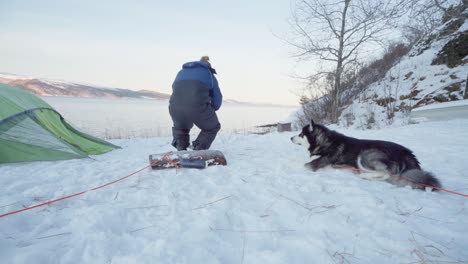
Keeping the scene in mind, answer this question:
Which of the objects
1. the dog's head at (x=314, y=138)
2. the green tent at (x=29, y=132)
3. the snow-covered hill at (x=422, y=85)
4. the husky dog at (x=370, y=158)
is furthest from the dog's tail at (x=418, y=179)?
the snow-covered hill at (x=422, y=85)

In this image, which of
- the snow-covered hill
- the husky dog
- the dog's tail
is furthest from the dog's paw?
the snow-covered hill

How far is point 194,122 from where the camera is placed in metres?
4.00

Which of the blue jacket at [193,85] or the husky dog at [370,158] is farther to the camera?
the blue jacket at [193,85]

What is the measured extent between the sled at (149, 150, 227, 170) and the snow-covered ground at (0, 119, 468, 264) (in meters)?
0.22

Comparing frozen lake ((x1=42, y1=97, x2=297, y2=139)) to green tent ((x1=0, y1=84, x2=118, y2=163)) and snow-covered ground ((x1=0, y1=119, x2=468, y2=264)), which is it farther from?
snow-covered ground ((x1=0, y1=119, x2=468, y2=264))

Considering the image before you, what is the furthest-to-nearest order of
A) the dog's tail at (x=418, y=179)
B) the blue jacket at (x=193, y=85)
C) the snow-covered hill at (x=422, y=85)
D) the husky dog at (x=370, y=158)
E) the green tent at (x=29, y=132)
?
the snow-covered hill at (x=422, y=85) < the blue jacket at (x=193, y=85) < the green tent at (x=29, y=132) < the husky dog at (x=370, y=158) < the dog's tail at (x=418, y=179)

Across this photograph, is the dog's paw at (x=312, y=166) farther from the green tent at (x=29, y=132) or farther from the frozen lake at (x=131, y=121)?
the frozen lake at (x=131, y=121)

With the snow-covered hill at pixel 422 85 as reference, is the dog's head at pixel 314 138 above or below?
below

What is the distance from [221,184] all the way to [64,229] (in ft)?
4.61

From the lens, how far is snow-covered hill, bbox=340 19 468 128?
8062mm

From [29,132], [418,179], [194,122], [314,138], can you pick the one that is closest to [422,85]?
[314,138]

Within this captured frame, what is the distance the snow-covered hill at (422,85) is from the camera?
26.5ft

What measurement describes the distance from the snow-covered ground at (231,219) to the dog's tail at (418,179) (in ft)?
0.39

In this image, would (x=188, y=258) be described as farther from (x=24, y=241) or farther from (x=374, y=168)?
(x=374, y=168)
